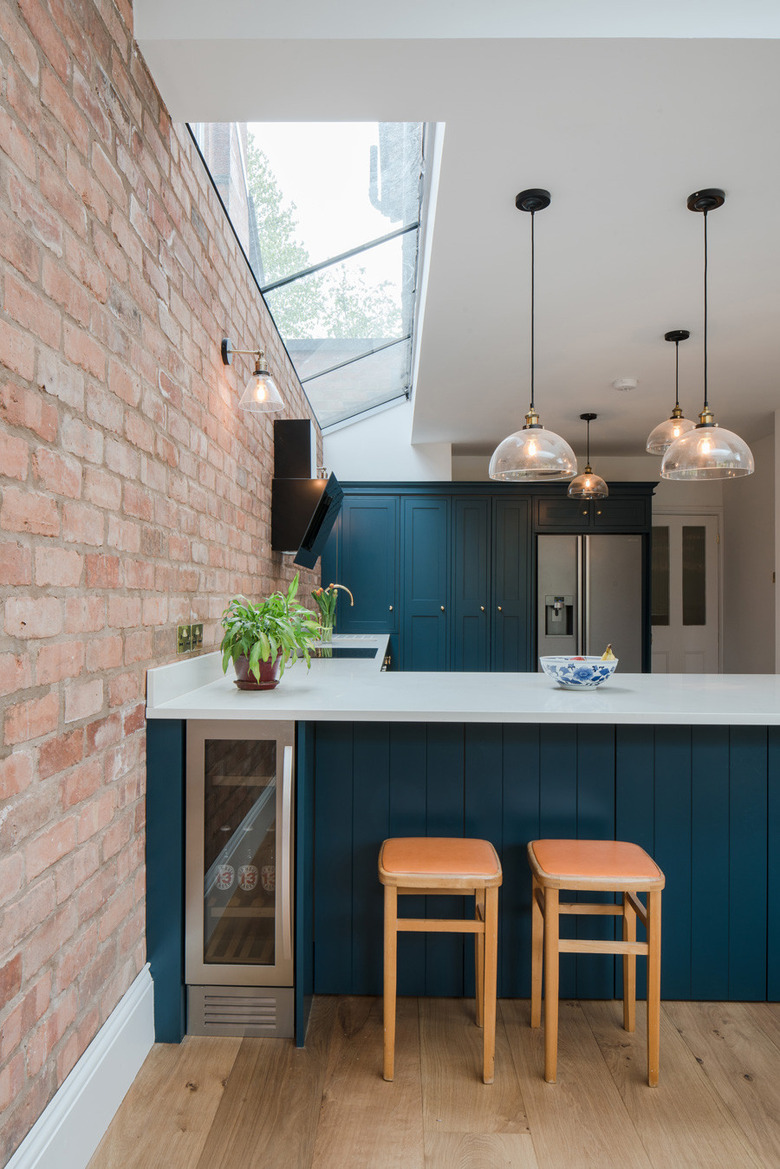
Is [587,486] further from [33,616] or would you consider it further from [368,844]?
[33,616]

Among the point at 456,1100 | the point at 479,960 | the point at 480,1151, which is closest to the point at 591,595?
the point at 479,960

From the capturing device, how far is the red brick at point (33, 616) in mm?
1192

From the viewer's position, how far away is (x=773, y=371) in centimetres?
412

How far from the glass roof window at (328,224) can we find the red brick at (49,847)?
211 cm

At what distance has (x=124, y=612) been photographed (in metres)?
1.67

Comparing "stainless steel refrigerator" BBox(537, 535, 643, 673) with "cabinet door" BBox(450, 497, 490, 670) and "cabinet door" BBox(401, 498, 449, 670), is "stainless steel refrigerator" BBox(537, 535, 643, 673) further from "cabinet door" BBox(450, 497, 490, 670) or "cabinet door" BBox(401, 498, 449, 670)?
"cabinet door" BBox(401, 498, 449, 670)

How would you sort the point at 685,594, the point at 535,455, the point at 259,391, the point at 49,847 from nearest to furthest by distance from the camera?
the point at 49,847 < the point at 535,455 < the point at 259,391 < the point at 685,594

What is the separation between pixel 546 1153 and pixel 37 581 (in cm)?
151

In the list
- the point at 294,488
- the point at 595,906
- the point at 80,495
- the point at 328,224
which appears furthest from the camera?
the point at 294,488

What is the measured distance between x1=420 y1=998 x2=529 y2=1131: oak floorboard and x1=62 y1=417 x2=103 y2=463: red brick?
5.24 feet

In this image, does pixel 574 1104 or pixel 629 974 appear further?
pixel 629 974

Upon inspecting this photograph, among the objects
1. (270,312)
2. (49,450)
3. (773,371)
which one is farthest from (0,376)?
(773,371)

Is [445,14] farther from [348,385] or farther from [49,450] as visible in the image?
[348,385]

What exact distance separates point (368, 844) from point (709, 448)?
1.63 meters
